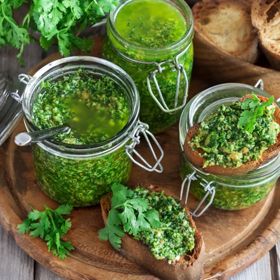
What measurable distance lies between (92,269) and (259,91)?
0.80 metres

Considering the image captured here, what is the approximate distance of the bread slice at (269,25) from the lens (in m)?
2.43

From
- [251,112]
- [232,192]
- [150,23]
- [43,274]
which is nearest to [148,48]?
[150,23]

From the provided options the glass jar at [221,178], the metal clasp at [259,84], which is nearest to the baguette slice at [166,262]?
the glass jar at [221,178]

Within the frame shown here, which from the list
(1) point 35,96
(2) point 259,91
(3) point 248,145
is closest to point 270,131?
(3) point 248,145

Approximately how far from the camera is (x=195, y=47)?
2.40 m

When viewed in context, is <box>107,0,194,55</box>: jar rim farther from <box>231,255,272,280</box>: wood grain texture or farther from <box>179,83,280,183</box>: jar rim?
<box>231,255,272,280</box>: wood grain texture

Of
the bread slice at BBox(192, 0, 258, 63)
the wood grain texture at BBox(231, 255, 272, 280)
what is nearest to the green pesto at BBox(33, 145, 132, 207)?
the wood grain texture at BBox(231, 255, 272, 280)

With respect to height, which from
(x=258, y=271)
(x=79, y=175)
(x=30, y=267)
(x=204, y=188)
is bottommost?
(x=258, y=271)

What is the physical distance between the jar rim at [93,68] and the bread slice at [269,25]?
63 cm

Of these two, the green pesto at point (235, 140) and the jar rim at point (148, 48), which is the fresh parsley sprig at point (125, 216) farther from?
the jar rim at point (148, 48)

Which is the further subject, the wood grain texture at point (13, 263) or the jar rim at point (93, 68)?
the wood grain texture at point (13, 263)

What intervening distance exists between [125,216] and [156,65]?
19.5 inches

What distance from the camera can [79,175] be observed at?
79.7 inches

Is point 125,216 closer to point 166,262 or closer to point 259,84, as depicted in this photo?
point 166,262
